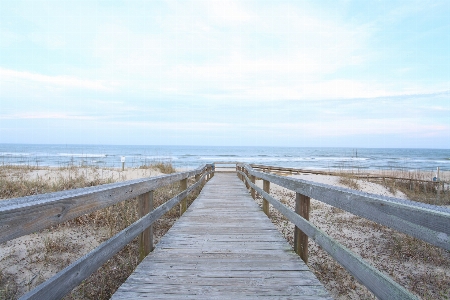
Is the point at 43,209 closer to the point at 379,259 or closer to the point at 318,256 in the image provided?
the point at 318,256

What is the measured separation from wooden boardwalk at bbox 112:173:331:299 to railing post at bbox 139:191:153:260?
0.10 meters

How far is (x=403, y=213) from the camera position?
1323 mm

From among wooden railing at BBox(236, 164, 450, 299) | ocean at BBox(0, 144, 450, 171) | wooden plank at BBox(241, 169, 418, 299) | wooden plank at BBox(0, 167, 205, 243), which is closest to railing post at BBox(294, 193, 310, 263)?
wooden railing at BBox(236, 164, 450, 299)

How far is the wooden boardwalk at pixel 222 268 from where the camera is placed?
7.36ft

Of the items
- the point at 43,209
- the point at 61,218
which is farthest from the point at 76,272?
the point at 43,209

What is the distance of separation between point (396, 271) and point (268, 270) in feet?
9.28

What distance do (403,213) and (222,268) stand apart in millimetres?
1984

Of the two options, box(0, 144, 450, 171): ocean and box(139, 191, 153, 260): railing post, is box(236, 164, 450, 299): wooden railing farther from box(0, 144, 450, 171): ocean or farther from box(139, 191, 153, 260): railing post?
box(0, 144, 450, 171): ocean

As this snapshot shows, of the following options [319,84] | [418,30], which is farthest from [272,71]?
[418,30]

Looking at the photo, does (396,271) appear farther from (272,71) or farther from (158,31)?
(272,71)

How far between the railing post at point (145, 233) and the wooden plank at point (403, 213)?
2.13 metres

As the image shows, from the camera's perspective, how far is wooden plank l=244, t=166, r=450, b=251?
109 centimetres

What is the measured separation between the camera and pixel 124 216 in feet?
17.1

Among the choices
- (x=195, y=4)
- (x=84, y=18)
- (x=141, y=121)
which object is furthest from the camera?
(x=141, y=121)
